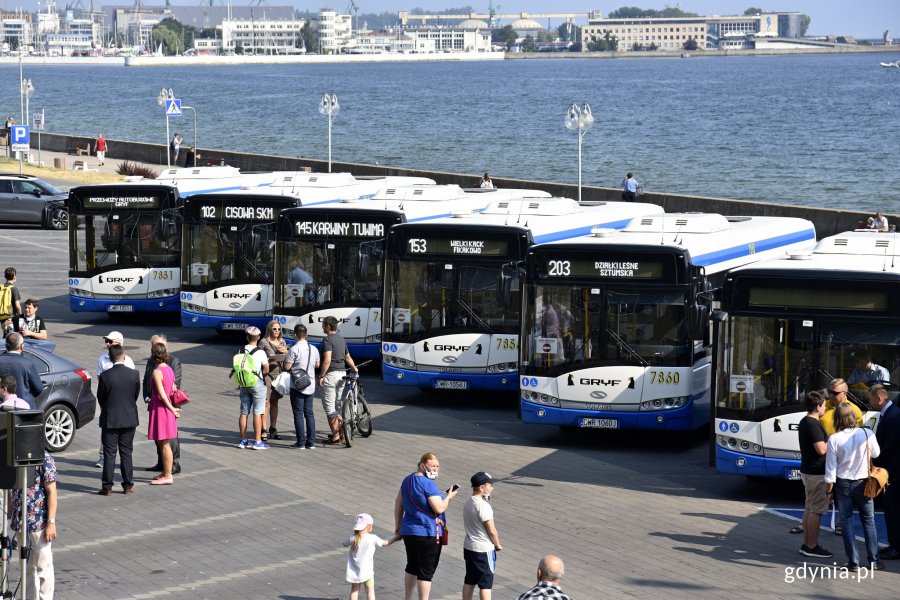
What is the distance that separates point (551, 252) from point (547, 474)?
2801 millimetres

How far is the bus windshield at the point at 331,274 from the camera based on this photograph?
21.9 meters

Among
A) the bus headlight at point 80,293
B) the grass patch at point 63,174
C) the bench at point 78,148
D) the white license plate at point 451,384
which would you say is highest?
the bench at point 78,148

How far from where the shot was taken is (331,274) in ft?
72.5

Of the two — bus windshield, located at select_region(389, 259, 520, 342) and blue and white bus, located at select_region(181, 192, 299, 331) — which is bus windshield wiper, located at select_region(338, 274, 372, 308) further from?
blue and white bus, located at select_region(181, 192, 299, 331)

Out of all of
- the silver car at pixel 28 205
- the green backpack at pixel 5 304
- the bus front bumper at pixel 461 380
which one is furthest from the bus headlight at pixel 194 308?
the silver car at pixel 28 205

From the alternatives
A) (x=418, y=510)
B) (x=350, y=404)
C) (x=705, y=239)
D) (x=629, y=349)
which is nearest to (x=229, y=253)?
(x=350, y=404)

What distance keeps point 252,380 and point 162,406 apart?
69.2 inches

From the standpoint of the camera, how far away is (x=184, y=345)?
82.4ft

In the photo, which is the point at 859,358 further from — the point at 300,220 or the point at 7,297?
the point at 7,297

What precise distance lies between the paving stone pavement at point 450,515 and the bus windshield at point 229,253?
400 centimetres

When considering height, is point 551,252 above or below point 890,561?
above

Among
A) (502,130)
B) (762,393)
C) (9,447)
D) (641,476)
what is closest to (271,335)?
(641,476)

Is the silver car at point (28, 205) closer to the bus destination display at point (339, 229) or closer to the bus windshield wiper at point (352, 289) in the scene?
the bus destination display at point (339, 229)

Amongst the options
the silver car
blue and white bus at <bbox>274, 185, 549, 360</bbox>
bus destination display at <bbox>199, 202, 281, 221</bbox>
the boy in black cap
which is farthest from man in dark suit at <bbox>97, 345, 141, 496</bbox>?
the silver car
